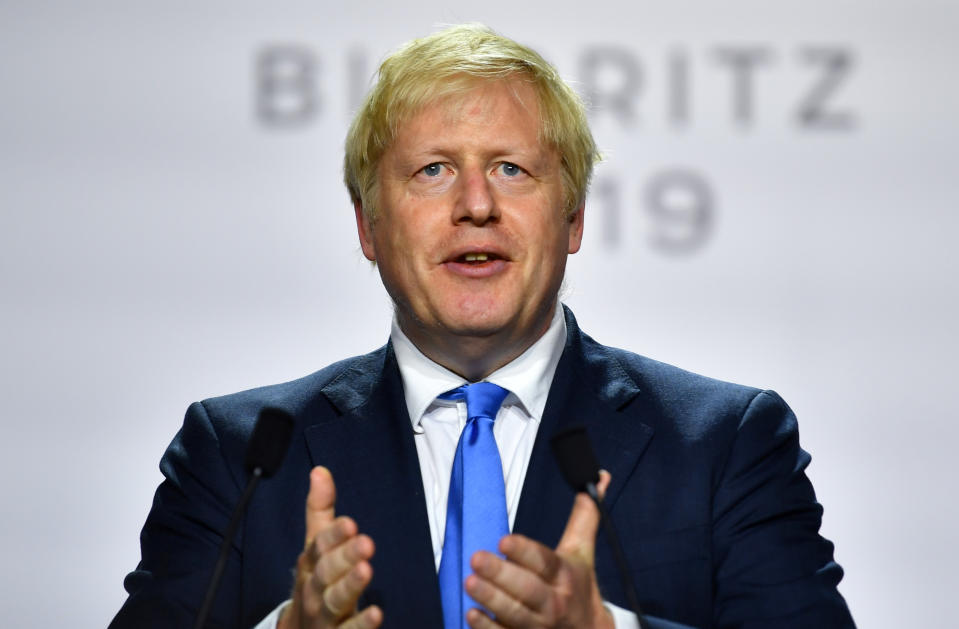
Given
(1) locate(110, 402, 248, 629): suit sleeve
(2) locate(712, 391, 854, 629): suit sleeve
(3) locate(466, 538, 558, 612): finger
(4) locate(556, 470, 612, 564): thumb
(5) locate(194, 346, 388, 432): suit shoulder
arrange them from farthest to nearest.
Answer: (5) locate(194, 346, 388, 432): suit shoulder < (1) locate(110, 402, 248, 629): suit sleeve < (2) locate(712, 391, 854, 629): suit sleeve < (4) locate(556, 470, 612, 564): thumb < (3) locate(466, 538, 558, 612): finger

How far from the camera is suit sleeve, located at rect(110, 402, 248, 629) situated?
1946 mm

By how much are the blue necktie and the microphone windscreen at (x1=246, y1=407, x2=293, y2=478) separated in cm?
46

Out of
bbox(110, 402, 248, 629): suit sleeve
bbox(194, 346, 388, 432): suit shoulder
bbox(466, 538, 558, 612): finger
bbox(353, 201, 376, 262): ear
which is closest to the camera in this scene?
bbox(466, 538, 558, 612): finger

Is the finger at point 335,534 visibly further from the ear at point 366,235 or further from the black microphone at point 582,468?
the ear at point 366,235

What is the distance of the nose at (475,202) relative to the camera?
201cm

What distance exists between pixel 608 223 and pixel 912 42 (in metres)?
0.89

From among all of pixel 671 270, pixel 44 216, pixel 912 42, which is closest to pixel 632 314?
pixel 671 270

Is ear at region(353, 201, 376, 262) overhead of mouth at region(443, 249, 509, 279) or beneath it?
overhead

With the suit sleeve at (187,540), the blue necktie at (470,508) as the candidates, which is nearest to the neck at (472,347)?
the blue necktie at (470,508)

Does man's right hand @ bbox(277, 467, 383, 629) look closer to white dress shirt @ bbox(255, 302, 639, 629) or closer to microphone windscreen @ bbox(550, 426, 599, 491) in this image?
microphone windscreen @ bbox(550, 426, 599, 491)

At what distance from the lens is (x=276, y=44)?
3.06m

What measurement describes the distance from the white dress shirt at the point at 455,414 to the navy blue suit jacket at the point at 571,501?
0.10ft

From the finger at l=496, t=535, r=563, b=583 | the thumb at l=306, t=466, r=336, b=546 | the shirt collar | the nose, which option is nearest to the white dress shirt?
the shirt collar

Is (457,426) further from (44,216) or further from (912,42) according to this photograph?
(912,42)
